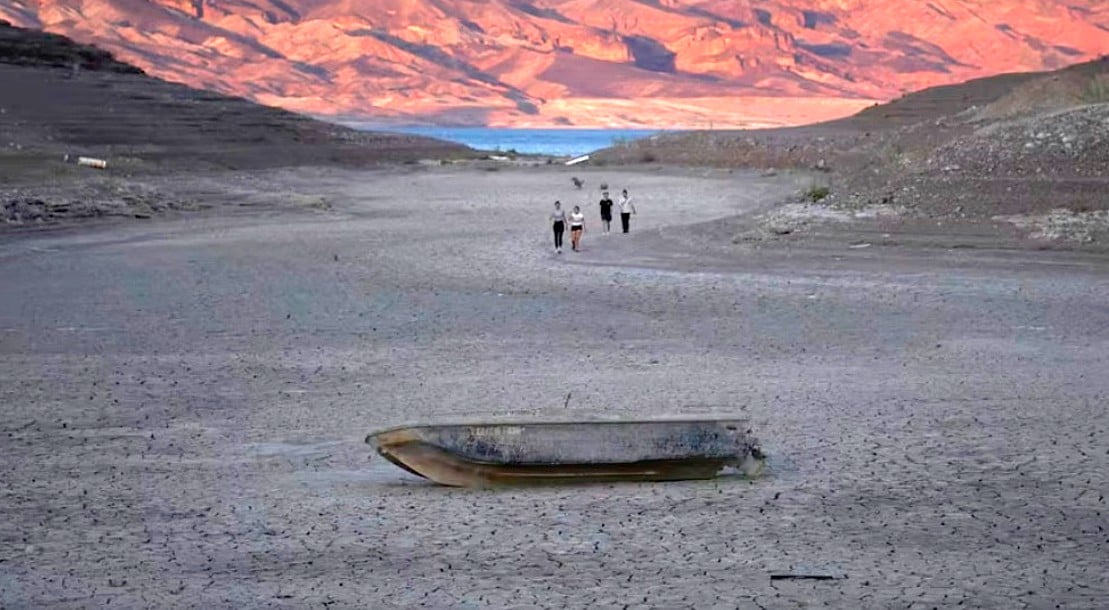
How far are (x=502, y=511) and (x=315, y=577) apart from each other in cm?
140

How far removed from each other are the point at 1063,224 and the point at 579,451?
15.3 metres

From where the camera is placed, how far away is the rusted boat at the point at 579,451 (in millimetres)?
8570

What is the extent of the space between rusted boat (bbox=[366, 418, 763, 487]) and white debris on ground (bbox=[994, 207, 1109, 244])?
14.0 m

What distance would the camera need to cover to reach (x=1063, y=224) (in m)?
22.0

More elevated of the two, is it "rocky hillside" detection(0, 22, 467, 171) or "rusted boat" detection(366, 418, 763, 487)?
"rocky hillside" detection(0, 22, 467, 171)

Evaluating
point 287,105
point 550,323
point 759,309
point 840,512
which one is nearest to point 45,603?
point 840,512

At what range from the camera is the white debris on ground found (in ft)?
70.4

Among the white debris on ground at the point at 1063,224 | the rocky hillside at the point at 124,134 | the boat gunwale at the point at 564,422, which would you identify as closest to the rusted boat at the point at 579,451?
the boat gunwale at the point at 564,422

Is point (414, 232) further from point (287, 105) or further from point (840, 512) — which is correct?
point (287, 105)

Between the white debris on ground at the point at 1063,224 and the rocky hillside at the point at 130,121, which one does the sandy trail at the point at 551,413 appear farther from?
the rocky hillside at the point at 130,121

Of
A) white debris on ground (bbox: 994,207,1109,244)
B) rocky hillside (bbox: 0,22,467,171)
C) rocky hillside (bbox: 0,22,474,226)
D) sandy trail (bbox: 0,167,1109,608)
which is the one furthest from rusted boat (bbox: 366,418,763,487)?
rocky hillside (bbox: 0,22,467,171)

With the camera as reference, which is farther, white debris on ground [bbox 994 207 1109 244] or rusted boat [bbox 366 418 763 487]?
white debris on ground [bbox 994 207 1109 244]

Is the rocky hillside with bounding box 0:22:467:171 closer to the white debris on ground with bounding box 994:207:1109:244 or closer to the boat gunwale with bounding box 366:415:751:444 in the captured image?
the white debris on ground with bounding box 994:207:1109:244

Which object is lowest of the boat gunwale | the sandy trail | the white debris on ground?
the sandy trail
